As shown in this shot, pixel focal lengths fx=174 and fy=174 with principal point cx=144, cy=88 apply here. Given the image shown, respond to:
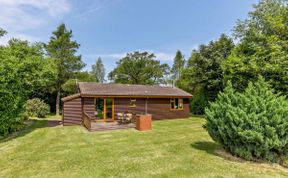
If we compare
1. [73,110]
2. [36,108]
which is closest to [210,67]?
[73,110]

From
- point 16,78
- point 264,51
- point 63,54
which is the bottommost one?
point 16,78

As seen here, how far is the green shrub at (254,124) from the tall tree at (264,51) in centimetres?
650

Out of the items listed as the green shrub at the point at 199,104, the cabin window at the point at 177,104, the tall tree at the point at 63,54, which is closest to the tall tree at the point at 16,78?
the cabin window at the point at 177,104

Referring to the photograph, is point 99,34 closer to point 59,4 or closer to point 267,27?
point 59,4

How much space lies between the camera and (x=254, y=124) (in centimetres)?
573

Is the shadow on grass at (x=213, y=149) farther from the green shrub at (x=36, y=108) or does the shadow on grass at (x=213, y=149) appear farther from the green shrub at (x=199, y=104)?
the green shrub at (x=36, y=108)

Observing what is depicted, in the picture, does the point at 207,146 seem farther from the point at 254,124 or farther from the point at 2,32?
the point at 2,32

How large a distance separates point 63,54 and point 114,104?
1500cm

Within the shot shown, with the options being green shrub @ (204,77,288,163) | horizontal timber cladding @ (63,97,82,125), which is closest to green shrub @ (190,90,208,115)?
horizontal timber cladding @ (63,97,82,125)

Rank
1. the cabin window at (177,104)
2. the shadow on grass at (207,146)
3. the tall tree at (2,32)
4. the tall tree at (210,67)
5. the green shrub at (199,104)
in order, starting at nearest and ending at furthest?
the shadow on grass at (207,146)
the tall tree at (2,32)
the cabin window at (177,104)
the tall tree at (210,67)
the green shrub at (199,104)

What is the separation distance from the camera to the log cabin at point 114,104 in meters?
13.6

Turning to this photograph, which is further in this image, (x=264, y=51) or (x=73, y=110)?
(x=73, y=110)

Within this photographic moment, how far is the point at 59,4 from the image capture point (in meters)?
12.9

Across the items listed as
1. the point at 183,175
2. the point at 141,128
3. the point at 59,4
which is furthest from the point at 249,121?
the point at 59,4
